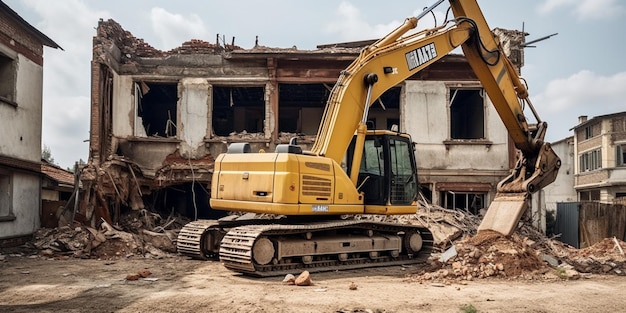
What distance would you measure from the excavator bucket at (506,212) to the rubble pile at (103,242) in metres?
7.30

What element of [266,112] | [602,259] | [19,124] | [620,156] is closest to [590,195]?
[620,156]

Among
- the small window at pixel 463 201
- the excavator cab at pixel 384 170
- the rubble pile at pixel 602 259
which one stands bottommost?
the rubble pile at pixel 602 259

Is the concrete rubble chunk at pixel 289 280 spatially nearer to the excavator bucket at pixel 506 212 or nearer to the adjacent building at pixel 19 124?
the excavator bucket at pixel 506 212

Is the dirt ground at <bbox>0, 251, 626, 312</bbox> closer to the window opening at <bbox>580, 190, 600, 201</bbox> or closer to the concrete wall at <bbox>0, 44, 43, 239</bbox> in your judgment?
the concrete wall at <bbox>0, 44, 43, 239</bbox>

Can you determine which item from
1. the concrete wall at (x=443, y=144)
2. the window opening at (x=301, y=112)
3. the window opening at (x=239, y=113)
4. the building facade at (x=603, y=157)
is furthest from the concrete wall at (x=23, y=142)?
the building facade at (x=603, y=157)

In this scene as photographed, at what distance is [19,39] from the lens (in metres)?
12.5

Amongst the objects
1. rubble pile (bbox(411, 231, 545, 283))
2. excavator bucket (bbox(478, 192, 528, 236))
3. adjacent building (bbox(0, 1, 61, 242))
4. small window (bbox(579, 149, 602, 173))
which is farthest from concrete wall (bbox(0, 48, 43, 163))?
small window (bbox(579, 149, 602, 173))

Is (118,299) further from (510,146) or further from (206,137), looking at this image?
(510,146)

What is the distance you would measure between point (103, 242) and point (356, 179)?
637 centimetres

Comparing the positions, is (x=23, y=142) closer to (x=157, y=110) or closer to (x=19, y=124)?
(x=19, y=124)

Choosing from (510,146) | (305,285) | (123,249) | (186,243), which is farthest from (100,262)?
(510,146)

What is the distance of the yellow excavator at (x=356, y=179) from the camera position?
26.5 ft

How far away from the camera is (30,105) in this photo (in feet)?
Answer: 42.3

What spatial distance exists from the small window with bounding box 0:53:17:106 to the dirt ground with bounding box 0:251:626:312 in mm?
4879
